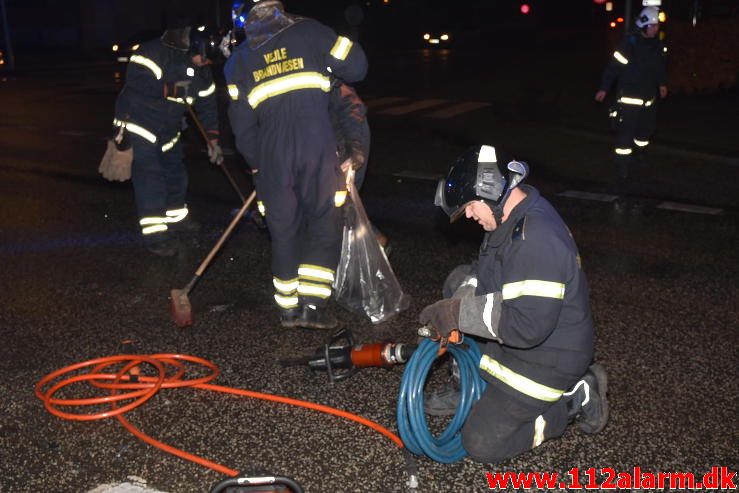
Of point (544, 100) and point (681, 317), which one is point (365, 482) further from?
point (544, 100)

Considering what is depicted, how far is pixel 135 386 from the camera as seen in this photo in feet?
15.2

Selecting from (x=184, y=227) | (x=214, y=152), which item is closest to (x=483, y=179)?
(x=214, y=152)

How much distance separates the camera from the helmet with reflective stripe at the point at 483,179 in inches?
143

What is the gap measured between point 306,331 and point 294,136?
4.06 ft

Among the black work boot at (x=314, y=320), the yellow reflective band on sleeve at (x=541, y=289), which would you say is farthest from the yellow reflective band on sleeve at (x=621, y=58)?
the yellow reflective band on sleeve at (x=541, y=289)

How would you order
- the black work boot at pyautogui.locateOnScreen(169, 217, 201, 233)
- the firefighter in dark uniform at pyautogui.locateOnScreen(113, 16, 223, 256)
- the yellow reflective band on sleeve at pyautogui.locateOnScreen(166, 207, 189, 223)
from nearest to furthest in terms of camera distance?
the firefighter in dark uniform at pyautogui.locateOnScreen(113, 16, 223, 256), the yellow reflective band on sleeve at pyautogui.locateOnScreen(166, 207, 189, 223), the black work boot at pyautogui.locateOnScreen(169, 217, 201, 233)

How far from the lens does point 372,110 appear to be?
1493 centimetres

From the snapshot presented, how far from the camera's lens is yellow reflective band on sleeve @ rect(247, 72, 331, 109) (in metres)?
5.16

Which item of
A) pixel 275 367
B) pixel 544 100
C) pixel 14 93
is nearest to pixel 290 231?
pixel 275 367

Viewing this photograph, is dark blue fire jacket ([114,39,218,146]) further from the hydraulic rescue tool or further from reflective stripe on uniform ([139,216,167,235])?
the hydraulic rescue tool

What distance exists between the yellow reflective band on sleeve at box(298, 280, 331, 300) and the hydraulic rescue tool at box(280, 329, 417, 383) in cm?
64

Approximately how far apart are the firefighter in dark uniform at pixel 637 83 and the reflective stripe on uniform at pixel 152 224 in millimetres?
4857

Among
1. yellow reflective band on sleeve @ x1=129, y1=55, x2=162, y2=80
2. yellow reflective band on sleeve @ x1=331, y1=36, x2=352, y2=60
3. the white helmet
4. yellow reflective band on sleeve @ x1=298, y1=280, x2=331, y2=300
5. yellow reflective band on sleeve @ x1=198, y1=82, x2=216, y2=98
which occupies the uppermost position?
yellow reflective band on sleeve @ x1=331, y1=36, x2=352, y2=60

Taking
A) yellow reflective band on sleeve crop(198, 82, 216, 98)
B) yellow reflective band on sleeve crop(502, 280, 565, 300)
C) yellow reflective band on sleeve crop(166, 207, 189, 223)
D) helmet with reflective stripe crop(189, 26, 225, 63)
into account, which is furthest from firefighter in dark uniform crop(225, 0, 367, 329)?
yellow reflective band on sleeve crop(166, 207, 189, 223)
